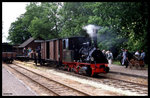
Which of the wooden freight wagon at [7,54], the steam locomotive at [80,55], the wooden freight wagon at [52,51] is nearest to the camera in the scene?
the steam locomotive at [80,55]

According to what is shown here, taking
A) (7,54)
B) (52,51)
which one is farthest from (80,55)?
(7,54)

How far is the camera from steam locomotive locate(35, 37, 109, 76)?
13336mm

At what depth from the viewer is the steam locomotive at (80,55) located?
13336 millimetres

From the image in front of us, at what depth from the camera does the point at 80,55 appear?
14.7 m

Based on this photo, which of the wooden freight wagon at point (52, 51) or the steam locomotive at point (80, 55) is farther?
the wooden freight wagon at point (52, 51)

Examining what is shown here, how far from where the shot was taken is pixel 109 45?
2405cm

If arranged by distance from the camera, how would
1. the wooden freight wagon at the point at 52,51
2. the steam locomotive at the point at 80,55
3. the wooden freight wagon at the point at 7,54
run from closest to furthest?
the steam locomotive at the point at 80,55
the wooden freight wagon at the point at 52,51
the wooden freight wagon at the point at 7,54

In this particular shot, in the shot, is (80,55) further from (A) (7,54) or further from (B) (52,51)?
(A) (7,54)

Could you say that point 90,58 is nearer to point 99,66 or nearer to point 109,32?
point 99,66

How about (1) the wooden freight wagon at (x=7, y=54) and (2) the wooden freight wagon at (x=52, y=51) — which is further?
(1) the wooden freight wagon at (x=7, y=54)

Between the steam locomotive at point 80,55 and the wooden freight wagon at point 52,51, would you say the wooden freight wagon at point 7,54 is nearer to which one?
the wooden freight wagon at point 52,51

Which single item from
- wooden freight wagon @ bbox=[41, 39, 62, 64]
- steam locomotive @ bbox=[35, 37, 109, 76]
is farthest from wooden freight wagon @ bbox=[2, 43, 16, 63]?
steam locomotive @ bbox=[35, 37, 109, 76]

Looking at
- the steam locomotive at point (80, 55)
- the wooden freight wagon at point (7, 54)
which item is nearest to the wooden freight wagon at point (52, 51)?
the steam locomotive at point (80, 55)

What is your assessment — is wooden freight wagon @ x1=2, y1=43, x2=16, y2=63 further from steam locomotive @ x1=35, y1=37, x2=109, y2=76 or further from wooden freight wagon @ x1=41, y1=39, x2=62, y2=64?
steam locomotive @ x1=35, y1=37, x2=109, y2=76
